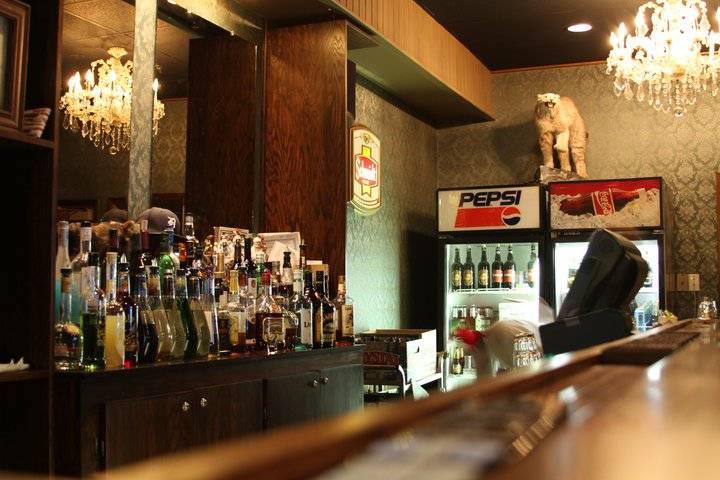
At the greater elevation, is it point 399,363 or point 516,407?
point 516,407

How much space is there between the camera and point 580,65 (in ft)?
24.0

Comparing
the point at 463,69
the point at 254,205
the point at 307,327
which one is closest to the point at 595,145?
the point at 463,69

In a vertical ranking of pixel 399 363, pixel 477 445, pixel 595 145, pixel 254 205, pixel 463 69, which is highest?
pixel 463 69

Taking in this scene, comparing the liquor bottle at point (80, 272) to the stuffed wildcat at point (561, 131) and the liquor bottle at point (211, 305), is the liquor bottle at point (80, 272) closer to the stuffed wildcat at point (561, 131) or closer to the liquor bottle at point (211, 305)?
the liquor bottle at point (211, 305)

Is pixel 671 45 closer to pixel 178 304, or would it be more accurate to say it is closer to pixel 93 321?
pixel 178 304

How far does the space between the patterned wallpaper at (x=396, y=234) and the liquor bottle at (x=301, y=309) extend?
215 centimetres

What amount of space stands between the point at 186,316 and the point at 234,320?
36 centimetres

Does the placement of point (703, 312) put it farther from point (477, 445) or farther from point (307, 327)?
point (477, 445)

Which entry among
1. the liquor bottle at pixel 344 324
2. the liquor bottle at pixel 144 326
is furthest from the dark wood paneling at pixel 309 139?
the liquor bottle at pixel 144 326

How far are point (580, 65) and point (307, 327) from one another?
4.79 meters

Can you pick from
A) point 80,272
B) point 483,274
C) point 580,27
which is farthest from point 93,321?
point 580,27

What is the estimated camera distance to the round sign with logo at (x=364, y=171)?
201 inches

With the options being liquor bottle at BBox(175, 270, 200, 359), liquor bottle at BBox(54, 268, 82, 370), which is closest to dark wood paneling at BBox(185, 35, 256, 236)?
liquor bottle at BBox(175, 270, 200, 359)

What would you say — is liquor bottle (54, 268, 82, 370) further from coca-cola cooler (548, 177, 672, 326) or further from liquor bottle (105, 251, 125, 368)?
coca-cola cooler (548, 177, 672, 326)
